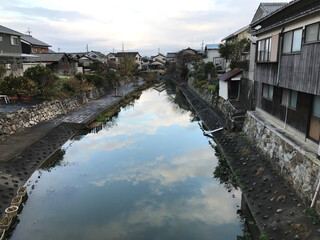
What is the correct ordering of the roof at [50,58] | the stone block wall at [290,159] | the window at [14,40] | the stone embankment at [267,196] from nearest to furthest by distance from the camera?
1. the stone embankment at [267,196]
2. the stone block wall at [290,159]
3. the window at [14,40]
4. the roof at [50,58]

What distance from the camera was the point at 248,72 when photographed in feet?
67.2

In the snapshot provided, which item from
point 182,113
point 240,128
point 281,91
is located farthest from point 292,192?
point 182,113

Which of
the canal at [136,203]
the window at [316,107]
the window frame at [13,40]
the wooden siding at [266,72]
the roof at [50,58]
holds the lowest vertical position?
the canal at [136,203]

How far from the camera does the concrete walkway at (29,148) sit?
10.6 m

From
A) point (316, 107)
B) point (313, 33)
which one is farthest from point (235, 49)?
point (316, 107)

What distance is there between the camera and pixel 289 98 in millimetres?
11227

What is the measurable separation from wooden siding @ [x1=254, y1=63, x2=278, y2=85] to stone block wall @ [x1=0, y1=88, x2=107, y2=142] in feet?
50.5

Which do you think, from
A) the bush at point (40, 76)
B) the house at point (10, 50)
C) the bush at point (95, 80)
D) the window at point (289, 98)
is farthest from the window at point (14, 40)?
the window at point (289, 98)

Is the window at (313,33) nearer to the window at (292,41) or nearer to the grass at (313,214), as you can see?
the window at (292,41)

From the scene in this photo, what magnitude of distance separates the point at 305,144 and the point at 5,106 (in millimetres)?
19003

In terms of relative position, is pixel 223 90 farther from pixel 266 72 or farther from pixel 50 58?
pixel 50 58

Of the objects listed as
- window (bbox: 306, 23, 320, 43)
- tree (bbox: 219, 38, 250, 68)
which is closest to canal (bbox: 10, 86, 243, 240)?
window (bbox: 306, 23, 320, 43)

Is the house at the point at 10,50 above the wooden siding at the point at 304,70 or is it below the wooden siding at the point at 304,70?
above

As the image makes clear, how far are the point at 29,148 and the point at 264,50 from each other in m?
14.4
